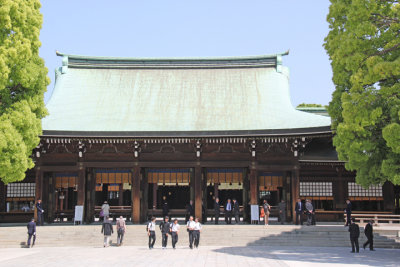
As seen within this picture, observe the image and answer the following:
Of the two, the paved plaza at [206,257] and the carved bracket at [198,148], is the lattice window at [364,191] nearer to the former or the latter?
the paved plaza at [206,257]

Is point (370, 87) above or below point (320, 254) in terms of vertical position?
above

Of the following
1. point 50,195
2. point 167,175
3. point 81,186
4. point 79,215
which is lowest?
point 79,215

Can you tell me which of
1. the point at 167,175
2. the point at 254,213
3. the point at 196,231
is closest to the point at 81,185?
the point at 167,175

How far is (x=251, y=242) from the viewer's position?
797 inches

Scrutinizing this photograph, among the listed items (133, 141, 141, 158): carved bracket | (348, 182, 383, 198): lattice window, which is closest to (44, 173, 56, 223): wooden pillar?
(133, 141, 141, 158): carved bracket

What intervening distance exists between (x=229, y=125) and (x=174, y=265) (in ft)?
38.7

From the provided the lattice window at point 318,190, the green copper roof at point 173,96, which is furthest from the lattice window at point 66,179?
the lattice window at point 318,190

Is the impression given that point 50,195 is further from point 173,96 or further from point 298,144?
point 298,144

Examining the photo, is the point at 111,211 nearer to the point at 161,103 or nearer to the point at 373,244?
the point at 161,103

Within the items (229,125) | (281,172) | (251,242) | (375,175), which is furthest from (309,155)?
(375,175)

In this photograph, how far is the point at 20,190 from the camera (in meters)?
25.3

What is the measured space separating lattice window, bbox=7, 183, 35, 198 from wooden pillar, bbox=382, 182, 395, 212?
19953mm

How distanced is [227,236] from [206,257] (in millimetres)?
5442

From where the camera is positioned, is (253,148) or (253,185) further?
(253,148)
